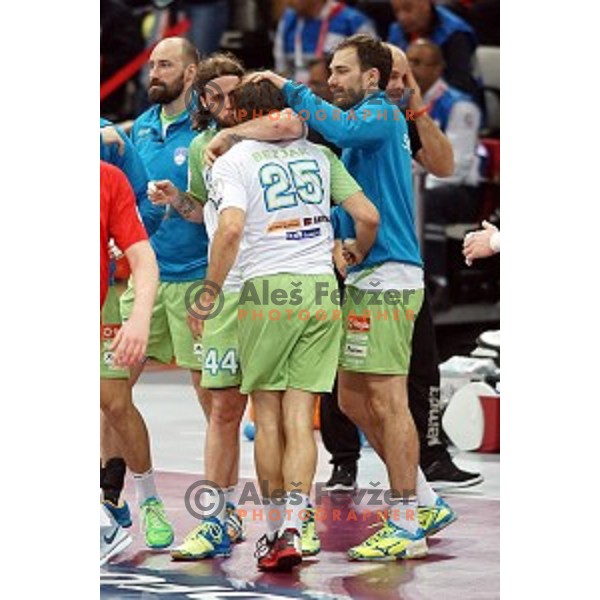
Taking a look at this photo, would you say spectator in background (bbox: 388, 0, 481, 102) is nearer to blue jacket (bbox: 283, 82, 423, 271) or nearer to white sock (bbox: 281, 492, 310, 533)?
blue jacket (bbox: 283, 82, 423, 271)

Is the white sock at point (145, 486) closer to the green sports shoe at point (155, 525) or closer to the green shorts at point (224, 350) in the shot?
the green sports shoe at point (155, 525)

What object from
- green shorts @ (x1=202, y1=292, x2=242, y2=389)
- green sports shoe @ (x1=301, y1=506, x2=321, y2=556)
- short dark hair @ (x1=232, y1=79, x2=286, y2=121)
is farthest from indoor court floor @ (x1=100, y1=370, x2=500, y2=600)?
short dark hair @ (x1=232, y1=79, x2=286, y2=121)

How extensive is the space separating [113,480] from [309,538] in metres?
0.86

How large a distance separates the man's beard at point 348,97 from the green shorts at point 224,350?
2.70 ft

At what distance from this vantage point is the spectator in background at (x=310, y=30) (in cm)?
1282

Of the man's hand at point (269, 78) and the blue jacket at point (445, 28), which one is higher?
the blue jacket at point (445, 28)

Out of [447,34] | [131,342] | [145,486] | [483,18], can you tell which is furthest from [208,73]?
[483,18]

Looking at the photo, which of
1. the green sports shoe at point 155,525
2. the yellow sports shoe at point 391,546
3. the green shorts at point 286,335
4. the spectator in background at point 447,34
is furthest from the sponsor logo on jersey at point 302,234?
the spectator in background at point 447,34

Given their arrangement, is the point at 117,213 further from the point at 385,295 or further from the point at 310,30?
the point at 310,30

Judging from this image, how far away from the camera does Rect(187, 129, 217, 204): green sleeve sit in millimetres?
6770
